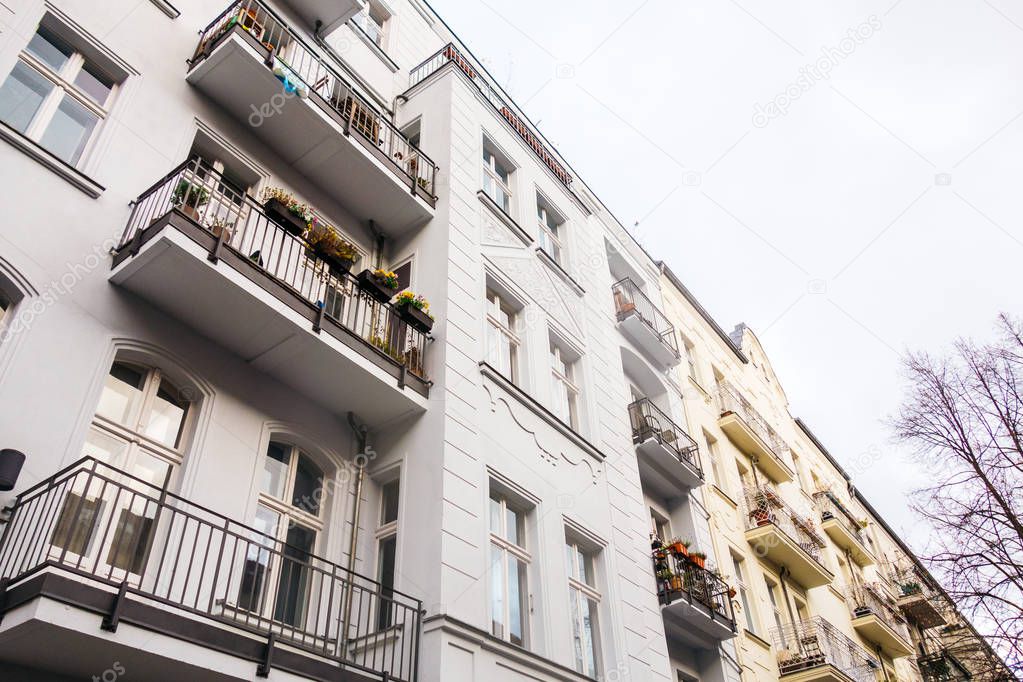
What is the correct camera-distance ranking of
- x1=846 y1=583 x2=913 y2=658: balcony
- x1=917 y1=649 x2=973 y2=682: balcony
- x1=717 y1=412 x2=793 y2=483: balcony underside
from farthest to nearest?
x1=917 y1=649 x2=973 y2=682: balcony → x1=846 y1=583 x2=913 y2=658: balcony → x1=717 y1=412 x2=793 y2=483: balcony underside

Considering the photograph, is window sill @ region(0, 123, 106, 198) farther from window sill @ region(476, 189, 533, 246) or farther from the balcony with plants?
the balcony with plants

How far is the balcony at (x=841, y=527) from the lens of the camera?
2816cm

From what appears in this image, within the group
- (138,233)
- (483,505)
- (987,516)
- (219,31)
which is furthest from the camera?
(987,516)

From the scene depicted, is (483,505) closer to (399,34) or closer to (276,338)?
(276,338)

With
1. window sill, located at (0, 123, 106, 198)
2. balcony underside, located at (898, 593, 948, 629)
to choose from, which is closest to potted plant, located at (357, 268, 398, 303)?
window sill, located at (0, 123, 106, 198)

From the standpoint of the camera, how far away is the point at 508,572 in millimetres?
10820

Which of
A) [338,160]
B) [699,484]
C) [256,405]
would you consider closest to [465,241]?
[338,160]

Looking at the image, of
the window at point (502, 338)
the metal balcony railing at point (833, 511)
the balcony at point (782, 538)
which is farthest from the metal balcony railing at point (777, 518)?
the window at point (502, 338)

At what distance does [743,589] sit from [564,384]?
869 cm

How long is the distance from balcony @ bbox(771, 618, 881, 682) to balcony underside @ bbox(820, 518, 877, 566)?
223 inches

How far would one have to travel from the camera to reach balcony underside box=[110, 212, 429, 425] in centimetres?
871

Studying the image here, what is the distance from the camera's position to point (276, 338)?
980cm

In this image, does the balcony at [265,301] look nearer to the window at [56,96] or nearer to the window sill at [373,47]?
the window at [56,96]

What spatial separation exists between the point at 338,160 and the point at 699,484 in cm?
1117
